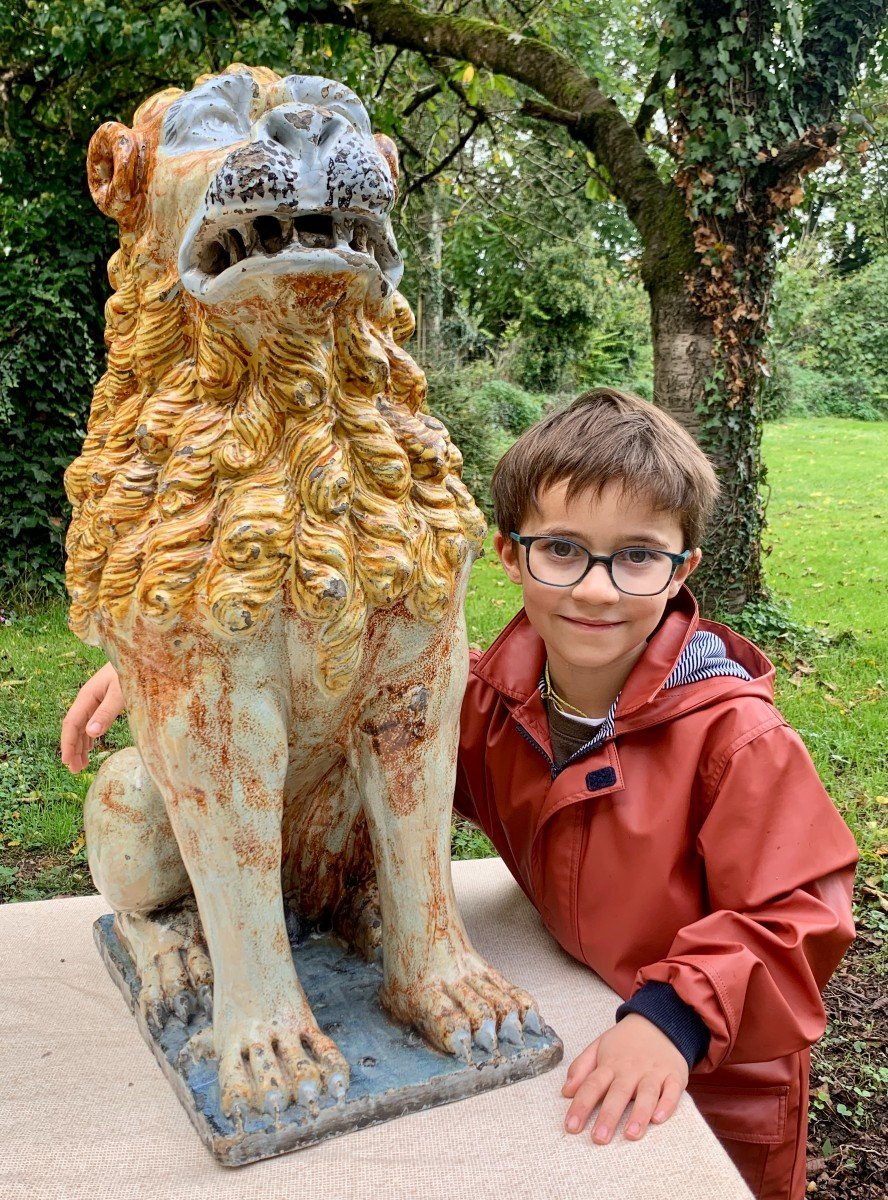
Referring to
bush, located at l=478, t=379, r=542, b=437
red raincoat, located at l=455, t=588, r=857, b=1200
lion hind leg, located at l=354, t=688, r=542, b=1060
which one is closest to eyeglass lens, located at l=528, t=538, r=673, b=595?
red raincoat, located at l=455, t=588, r=857, b=1200

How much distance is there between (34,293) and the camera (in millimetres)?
4934

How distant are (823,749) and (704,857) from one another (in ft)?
8.31

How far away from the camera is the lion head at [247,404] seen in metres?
1.01

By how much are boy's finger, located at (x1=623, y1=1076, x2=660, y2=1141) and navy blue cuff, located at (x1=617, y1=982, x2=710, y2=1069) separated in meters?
0.05

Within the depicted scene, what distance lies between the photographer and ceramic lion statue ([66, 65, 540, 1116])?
1.03 meters

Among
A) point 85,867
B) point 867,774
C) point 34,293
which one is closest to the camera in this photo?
point 85,867

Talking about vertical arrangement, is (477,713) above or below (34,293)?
below

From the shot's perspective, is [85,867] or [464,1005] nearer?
[464,1005]

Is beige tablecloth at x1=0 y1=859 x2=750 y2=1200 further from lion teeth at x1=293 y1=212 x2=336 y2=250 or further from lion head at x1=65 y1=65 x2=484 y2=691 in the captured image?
lion teeth at x1=293 y1=212 x2=336 y2=250

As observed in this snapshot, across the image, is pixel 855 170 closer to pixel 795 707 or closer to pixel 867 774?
pixel 795 707

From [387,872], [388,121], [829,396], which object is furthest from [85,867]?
[829,396]

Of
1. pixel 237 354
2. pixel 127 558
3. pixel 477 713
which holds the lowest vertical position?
pixel 477 713

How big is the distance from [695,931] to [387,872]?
39 cm

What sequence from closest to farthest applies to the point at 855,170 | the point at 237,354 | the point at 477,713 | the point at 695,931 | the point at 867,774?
the point at 237,354 → the point at 695,931 → the point at 477,713 → the point at 867,774 → the point at 855,170
